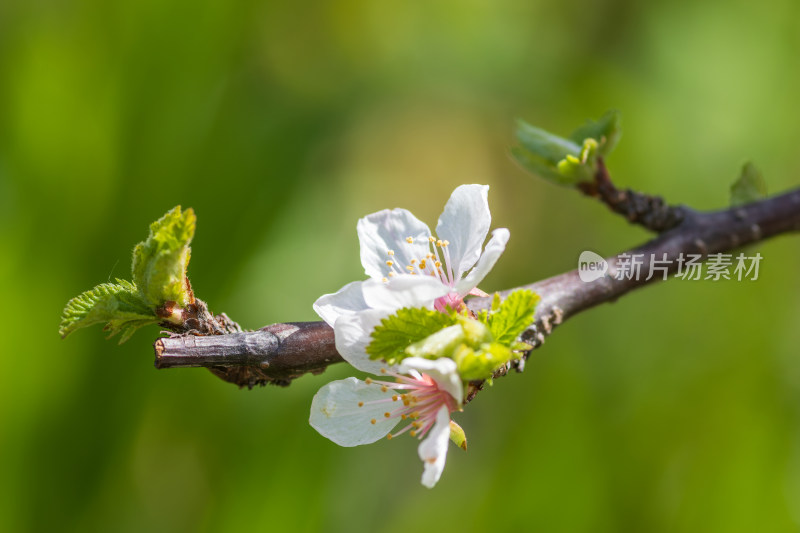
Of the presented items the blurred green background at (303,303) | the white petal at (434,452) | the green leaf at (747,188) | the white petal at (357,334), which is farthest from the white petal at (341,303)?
A: the blurred green background at (303,303)

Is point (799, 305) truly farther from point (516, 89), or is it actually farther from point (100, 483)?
point (100, 483)

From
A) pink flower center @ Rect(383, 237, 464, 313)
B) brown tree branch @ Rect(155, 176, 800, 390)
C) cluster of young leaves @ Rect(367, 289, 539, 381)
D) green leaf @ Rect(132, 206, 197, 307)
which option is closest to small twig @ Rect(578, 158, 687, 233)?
brown tree branch @ Rect(155, 176, 800, 390)

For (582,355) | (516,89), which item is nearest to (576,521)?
(582,355)

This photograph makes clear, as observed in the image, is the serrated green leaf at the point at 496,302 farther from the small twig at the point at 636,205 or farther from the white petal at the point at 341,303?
the small twig at the point at 636,205

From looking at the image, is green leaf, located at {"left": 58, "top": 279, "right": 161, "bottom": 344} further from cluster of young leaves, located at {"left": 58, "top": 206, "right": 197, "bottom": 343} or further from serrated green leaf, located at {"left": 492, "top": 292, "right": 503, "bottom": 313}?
serrated green leaf, located at {"left": 492, "top": 292, "right": 503, "bottom": 313}

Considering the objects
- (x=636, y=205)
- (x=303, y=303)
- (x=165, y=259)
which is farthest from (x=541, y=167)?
(x=303, y=303)
